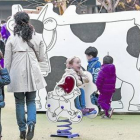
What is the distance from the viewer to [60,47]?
10.7 m

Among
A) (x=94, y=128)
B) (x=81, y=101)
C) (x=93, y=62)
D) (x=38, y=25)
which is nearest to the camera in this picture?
(x=81, y=101)

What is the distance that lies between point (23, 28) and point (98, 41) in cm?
315

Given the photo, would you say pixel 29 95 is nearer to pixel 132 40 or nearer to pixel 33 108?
pixel 33 108

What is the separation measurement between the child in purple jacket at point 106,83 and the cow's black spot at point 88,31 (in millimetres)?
658

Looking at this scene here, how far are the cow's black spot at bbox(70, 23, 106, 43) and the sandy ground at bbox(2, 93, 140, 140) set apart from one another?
160 cm

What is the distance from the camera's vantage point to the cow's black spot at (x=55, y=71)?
422 inches

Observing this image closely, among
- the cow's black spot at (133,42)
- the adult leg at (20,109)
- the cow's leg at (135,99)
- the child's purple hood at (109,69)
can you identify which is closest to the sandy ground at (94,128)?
the cow's leg at (135,99)

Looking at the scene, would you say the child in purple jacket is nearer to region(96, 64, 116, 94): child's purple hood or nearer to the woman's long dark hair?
region(96, 64, 116, 94): child's purple hood

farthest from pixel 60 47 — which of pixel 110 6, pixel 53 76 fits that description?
pixel 110 6

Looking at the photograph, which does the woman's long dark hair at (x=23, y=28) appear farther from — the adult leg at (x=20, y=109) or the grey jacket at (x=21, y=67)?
the adult leg at (x=20, y=109)

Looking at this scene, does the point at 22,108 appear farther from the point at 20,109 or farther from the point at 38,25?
the point at 38,25

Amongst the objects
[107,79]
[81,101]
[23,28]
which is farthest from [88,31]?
[23,28]

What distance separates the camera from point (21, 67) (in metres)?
7.70

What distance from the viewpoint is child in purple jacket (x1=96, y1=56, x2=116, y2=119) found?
33.2 ft
